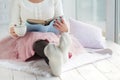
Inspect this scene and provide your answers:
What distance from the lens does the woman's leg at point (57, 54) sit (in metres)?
1.55

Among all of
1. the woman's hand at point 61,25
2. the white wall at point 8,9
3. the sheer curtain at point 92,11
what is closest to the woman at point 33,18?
the woman's hand at point 61,25

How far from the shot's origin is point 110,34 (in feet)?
8.27

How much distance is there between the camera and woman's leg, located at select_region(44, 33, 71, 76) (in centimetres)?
155

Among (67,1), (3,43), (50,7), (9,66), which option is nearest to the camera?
(9,66)

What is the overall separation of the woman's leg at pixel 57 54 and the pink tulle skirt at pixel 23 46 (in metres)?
0.22

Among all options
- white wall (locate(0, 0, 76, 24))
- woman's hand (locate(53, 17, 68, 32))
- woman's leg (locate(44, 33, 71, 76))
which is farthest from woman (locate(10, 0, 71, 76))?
white wall (locate(0, 0, 76, 24))

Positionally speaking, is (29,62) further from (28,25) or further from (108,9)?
(108,9)

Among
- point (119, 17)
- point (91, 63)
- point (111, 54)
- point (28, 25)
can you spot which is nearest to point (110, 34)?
point (119, 17)

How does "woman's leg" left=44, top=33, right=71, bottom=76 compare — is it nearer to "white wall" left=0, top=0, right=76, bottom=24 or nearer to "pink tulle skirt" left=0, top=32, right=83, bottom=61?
"pink tulle skirt" left=0, top=32, right=83, bottom=61

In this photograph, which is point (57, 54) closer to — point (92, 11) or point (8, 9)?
point (92, 11)

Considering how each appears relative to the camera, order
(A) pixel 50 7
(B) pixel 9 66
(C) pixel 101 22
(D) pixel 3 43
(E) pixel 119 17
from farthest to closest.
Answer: (C) pixel 101 22, (E) pixel 119 17, (D) pixel 3 43, (A) pixel 50 7, (B) pixel 9 66

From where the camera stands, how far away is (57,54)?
1546 millimetres

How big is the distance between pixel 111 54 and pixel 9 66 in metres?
0.79

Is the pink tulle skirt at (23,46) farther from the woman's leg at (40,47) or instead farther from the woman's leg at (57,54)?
the woman's leg at (57,54)
